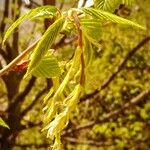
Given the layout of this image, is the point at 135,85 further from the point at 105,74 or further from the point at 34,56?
the point at 34,56

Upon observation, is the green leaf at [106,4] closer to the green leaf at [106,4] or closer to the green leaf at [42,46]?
the green leaf at [106,4]

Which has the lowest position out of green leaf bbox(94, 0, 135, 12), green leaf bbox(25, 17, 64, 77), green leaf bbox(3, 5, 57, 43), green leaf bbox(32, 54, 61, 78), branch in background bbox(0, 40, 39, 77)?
green leaf bbox(32, 54, 61, 78)

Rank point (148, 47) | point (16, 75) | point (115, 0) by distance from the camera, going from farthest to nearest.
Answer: point (148, 47) < point (16, 75) < point (115, 0)

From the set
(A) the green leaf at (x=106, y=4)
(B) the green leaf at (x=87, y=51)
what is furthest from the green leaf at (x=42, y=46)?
(A) the green leaf at (x=106, y=4)

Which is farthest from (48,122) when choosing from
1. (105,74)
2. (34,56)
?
(105,74)

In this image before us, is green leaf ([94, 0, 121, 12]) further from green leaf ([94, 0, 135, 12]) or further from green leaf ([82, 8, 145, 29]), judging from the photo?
green leaf ([82, 8, 145, 29])

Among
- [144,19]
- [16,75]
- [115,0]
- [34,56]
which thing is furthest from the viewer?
[144,19]

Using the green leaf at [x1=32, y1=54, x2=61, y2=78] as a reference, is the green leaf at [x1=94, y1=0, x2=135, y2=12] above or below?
above

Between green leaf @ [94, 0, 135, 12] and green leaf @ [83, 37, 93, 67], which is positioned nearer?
green leaf @ [83, 37, 93, 67]

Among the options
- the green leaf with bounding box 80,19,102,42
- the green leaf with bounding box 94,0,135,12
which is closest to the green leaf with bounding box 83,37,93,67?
the green leaf with bounding box 80,19,102,42
